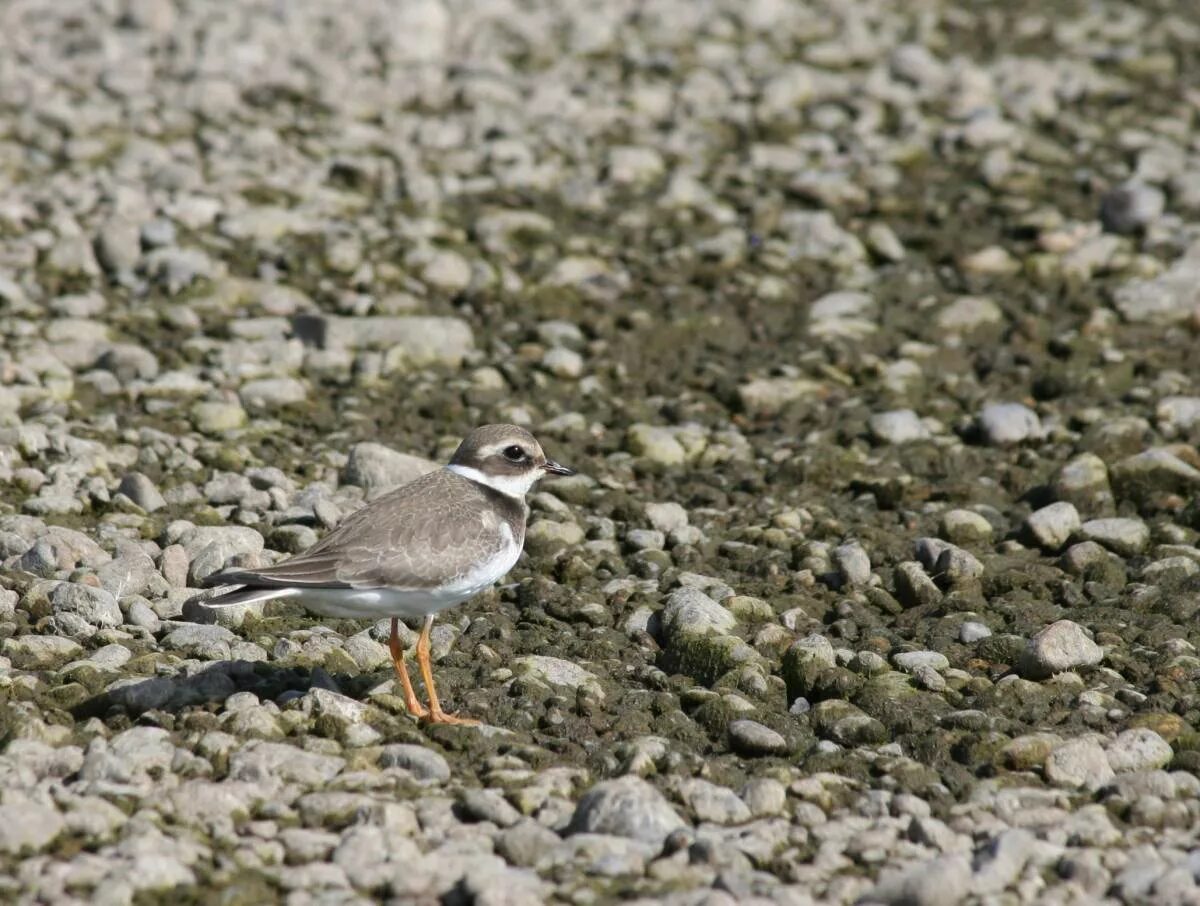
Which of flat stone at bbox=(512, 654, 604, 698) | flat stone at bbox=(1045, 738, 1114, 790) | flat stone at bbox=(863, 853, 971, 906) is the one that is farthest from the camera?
flat stone at bbox=(512, 654, 604, 698)

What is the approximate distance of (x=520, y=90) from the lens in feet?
49.5

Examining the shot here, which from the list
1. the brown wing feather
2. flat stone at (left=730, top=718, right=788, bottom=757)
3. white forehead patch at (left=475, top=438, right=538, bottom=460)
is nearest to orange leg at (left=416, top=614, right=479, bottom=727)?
the brown wing feather

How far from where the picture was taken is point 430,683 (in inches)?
284

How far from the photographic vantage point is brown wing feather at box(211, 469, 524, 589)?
710 centimetres

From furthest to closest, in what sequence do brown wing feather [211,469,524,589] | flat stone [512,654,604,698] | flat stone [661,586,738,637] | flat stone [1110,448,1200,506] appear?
1. flat stone [1110,448,1200,506]
2. flat stone [661,586,738,637]
3. flat stone [512,654,604,698]
4. brown wing feather [211,469,524,589]

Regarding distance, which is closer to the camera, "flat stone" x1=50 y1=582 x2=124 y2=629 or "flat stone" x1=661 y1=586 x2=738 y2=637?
"flat stone" x1=50 y1=582 x2=124 y2=629

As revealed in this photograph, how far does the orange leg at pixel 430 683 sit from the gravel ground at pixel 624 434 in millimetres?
206

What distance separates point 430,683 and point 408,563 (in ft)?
1.89

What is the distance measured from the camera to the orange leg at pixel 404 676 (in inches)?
283

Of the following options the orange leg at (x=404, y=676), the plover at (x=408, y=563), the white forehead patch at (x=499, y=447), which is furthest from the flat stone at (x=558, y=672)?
the white forehead patch at (x=499, y=447)

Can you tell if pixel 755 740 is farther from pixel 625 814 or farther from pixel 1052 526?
pixel 1052 526

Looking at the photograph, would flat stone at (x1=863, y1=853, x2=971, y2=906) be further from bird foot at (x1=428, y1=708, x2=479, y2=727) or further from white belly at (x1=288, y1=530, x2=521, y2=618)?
white belly at (x1=288, y1=530, x2=521, y2=618)

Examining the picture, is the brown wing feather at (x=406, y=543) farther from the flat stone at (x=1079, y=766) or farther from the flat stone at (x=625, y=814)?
the flat stone at (x=1079, y=766)

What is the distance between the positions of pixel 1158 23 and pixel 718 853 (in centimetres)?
1416
